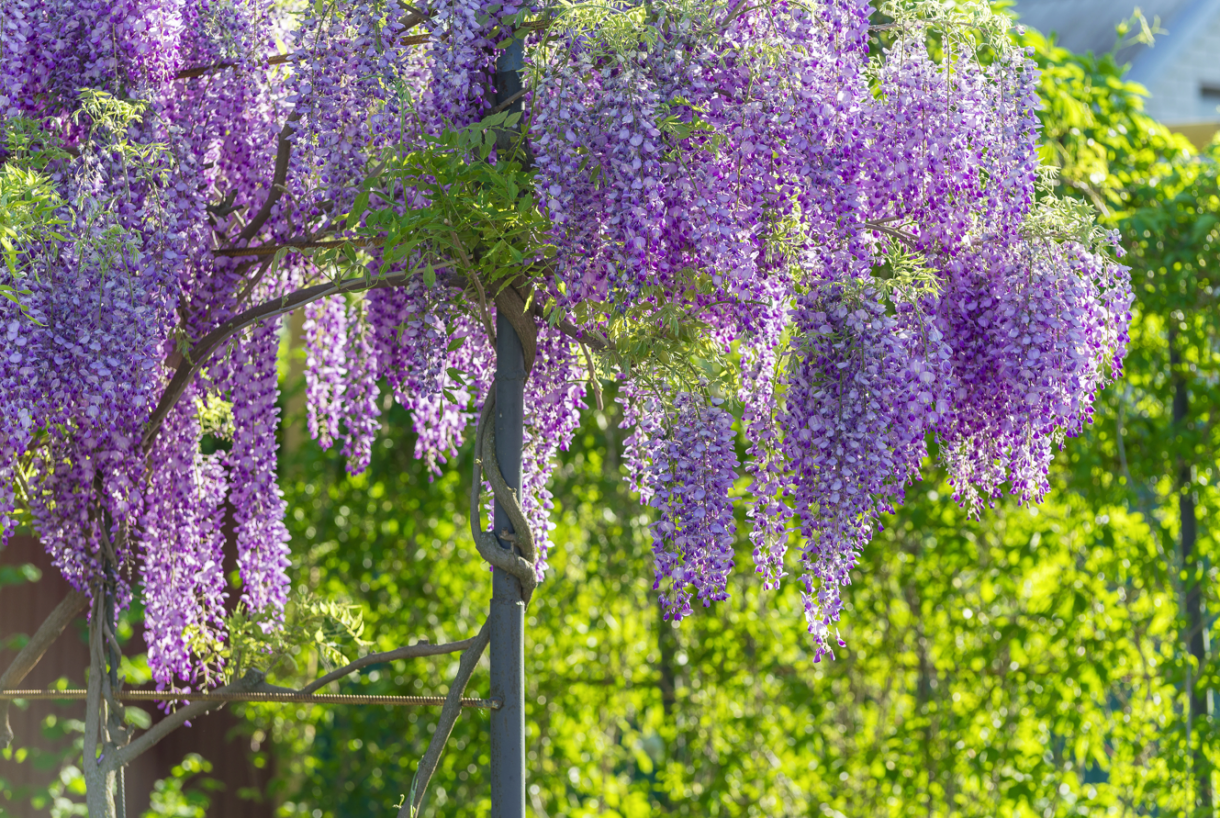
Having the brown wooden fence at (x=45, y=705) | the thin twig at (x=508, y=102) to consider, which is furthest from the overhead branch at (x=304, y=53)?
the brown wooden fence at (x=45, y=705)

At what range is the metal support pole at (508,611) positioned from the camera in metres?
2.02

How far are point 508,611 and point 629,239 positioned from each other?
688 millimetres

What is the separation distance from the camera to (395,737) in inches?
169

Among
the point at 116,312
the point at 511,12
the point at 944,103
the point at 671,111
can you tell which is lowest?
the point at 116,312

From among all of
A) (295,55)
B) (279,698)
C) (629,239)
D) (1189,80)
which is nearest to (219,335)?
(295,55)

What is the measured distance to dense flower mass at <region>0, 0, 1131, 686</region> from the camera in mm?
1802

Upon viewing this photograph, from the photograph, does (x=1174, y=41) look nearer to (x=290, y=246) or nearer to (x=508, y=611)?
(x=290, y=246)

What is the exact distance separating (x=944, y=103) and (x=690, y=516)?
78cm

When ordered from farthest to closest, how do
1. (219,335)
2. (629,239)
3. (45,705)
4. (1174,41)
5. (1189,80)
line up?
(1189,80) → (1174,41) → (45,705) → (219,335) → (629,239)

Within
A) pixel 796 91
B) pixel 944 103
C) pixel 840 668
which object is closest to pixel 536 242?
pixel 796 91

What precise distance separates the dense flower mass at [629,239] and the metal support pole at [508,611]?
4 centimetres

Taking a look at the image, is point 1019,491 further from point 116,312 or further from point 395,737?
point 395,737

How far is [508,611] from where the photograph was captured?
6.75ft

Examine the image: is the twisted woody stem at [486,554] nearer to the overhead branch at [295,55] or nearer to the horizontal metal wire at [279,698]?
the horizontal metal wire at [279,698]
